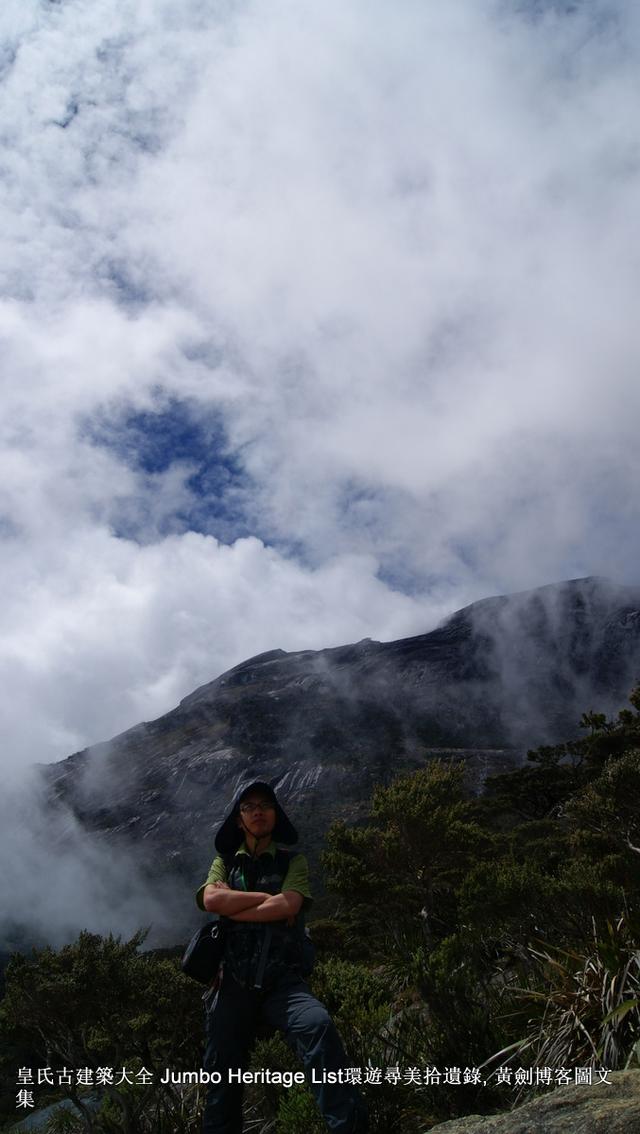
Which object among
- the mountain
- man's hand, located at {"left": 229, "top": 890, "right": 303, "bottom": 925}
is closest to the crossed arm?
man's hand, located at {"left": 229, "top": 890, "right": 303, "bottom": 925}

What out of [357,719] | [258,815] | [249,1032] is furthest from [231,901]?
[357,719]

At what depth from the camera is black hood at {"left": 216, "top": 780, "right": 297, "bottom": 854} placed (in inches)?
181

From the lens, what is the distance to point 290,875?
14.0 feet

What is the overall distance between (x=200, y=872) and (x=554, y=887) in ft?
358

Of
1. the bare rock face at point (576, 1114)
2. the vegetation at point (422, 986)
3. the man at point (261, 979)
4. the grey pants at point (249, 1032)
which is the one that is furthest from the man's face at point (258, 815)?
the vegetation at point (422, 986)

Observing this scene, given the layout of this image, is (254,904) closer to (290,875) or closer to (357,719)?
(290,875)

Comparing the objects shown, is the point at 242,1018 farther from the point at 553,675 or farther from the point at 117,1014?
the point at 553,675

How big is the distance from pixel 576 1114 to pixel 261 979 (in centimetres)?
170

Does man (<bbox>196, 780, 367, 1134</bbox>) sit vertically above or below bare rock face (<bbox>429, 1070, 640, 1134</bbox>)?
above

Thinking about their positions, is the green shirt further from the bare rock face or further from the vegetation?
the vegetation

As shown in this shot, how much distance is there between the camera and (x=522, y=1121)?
11.1 ft

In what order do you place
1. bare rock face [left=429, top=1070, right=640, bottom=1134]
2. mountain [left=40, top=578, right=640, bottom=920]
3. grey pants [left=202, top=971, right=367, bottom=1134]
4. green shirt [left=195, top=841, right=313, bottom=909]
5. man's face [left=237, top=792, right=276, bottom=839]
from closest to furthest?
1. bare rock face [left=429, top=1070, right=640, bottom=1134]
2. grey pants [left=202, top=971, right=367, bottom=1134]
3. green shirt [left=195, top=841, right=313, bottom=909]
4. man's face [left=237, top=792, right=276, bottom=839]
5. mountain [left=40, top=578, right=640, bottom=920]

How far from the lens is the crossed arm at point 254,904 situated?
13.0 feet

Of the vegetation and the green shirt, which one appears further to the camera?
the vegetation
